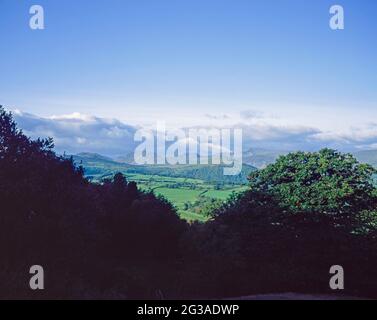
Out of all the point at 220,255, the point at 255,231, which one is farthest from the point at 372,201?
the point at 220,255

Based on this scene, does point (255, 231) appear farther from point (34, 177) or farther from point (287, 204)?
point (34, 177)

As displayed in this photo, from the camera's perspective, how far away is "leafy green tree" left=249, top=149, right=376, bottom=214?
32.1m

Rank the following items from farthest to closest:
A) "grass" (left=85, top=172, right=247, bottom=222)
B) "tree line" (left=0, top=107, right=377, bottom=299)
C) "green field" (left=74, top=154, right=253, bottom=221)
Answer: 1. "grass" (left=85, top=172, right=247, bottom=222)
2. "green field" (left=74, top=154, right=253, bottom=221)
3. "tree line" (left=0, top=107, right=377, bottom=299)

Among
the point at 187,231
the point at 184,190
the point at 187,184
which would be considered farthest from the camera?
the point at 187,184

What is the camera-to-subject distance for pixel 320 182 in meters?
33.1

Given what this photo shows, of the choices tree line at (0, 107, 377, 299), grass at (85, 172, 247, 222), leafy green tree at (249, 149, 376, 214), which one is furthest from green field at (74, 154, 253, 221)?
tree line at (0, 107, 377, 299)

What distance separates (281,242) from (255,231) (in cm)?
240

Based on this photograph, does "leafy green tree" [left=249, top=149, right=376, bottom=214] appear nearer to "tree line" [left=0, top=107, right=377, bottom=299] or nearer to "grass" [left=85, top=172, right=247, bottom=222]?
"tree line" [left=0, top=107, right=377, bottom=299]

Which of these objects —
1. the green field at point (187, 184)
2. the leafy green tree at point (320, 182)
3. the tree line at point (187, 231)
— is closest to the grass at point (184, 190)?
the green field at point (187, 184)

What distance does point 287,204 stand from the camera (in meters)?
32.8

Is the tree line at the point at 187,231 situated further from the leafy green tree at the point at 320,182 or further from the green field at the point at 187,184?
the green field at the point at 187,184

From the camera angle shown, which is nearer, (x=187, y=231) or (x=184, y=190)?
(x=187, y=231)

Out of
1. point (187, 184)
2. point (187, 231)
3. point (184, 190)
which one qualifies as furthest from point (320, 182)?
point (187, 184)

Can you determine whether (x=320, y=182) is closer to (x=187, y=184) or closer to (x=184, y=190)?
(x=184, y=190)
